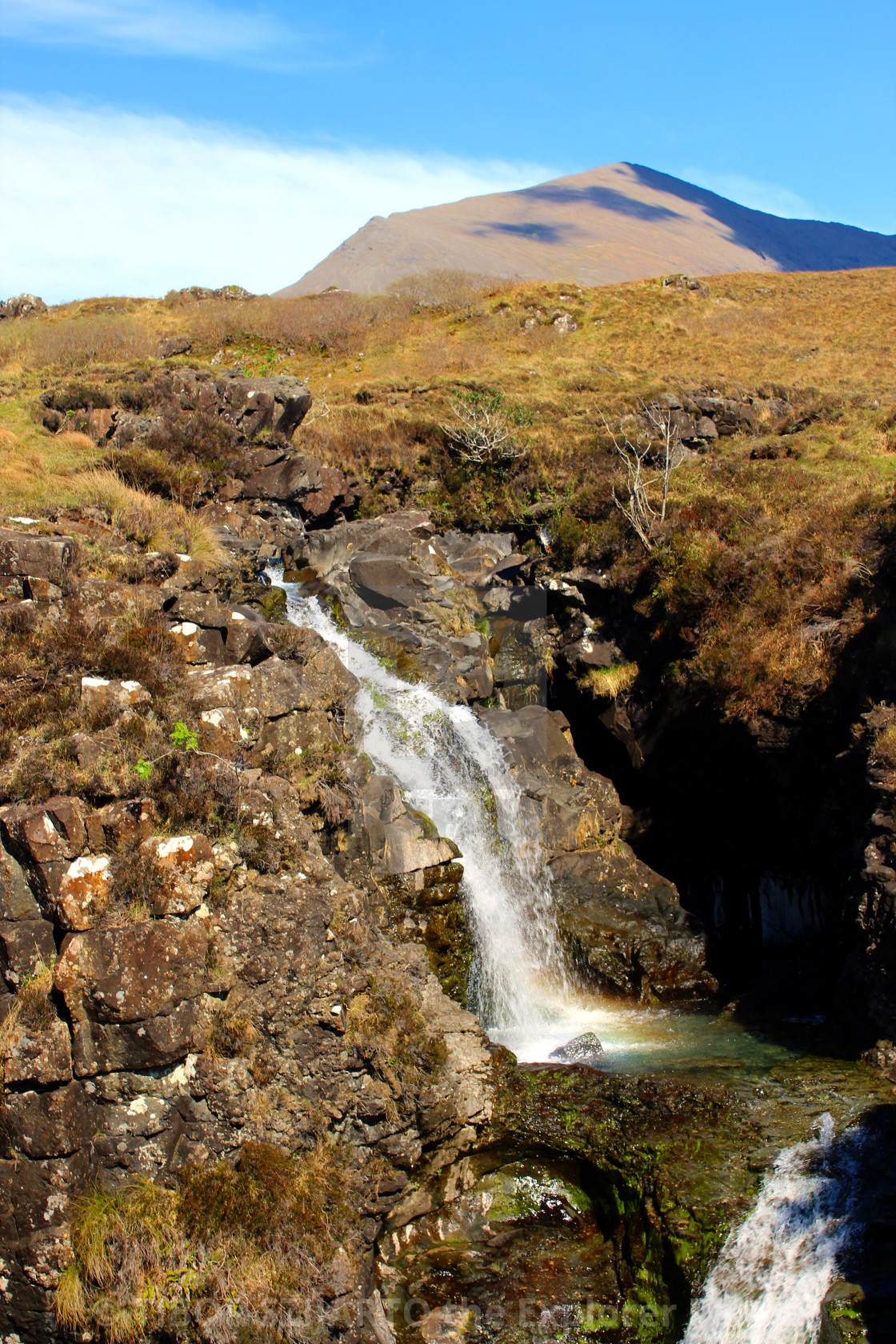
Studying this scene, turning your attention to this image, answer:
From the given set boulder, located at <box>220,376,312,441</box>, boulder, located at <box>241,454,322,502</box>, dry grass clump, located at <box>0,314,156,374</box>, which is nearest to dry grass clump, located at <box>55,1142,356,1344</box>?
boulder, located at <box>241,454,322,502</box>

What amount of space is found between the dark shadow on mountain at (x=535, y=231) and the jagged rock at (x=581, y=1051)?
66.4 metres

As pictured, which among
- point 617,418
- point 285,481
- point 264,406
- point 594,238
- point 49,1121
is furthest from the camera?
point 594,238

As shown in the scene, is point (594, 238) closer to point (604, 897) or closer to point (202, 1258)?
point (604, 897)

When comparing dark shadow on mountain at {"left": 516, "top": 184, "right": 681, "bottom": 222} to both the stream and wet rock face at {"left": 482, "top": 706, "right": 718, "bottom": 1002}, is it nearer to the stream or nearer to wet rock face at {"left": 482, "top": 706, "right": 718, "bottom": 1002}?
the stream

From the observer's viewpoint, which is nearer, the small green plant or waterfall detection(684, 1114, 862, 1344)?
waterfall detection(684, 1114, 862, 1344)

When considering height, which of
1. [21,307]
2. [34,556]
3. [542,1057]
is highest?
[21,307]

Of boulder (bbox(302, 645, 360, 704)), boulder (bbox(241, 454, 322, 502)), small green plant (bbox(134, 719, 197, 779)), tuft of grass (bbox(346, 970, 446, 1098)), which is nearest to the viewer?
tuft of grass (bbox(346, 970, 446, 1098))

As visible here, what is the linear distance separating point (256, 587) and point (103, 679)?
667 cm

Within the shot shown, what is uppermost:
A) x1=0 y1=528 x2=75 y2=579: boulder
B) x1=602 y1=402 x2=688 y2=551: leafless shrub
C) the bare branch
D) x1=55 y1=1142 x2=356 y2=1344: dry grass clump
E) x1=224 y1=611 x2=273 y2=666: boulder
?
the bare branch

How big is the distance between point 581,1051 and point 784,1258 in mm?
3710

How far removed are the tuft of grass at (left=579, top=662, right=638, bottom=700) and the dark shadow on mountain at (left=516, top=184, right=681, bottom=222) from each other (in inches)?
3218

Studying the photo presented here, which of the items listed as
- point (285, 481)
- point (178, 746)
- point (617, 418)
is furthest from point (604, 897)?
point (617, 418)

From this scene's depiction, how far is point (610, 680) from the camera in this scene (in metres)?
16.8

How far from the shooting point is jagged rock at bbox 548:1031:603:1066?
10062mm
